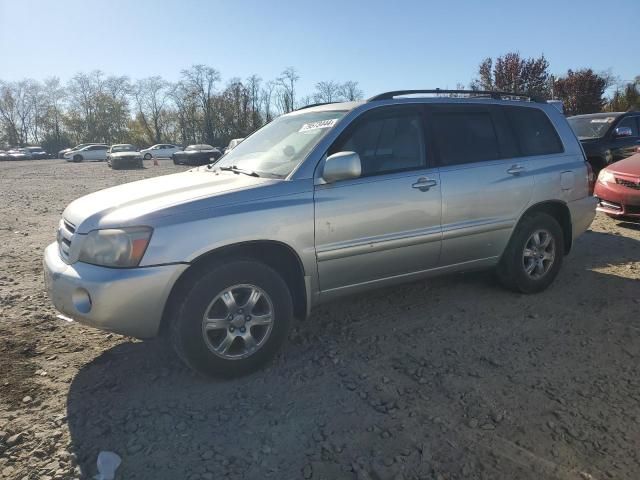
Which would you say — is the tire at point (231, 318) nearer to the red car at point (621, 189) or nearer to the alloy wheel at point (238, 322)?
the alloy wheel at point (238, 322)

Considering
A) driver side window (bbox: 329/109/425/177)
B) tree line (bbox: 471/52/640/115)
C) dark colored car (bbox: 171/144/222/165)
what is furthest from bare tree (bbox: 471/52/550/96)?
driver side window (bbox: 329/109/425/177)

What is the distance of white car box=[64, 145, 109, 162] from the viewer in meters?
46.6

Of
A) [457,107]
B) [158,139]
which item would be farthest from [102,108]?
[457,107]

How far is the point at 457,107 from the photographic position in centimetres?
433

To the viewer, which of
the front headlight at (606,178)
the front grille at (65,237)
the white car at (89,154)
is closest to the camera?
the front grille at (65,237)

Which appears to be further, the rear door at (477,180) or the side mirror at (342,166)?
the rear door at (477,180)

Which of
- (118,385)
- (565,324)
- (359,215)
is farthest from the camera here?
(565,324)

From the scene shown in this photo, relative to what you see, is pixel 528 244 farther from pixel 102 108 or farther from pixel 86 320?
pixel 102 108

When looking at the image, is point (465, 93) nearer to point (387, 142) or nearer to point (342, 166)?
point (387, 142)

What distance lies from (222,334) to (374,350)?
45.2 inches

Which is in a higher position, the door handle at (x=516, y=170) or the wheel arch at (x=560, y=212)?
the door handle at (x=516, y=170)

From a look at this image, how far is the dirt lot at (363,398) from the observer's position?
96.7 inches

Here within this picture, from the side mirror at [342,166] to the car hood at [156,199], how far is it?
0.34m

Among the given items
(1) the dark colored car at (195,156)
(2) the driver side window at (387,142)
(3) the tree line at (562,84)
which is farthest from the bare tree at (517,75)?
(2) the driver side window at (387,142)
